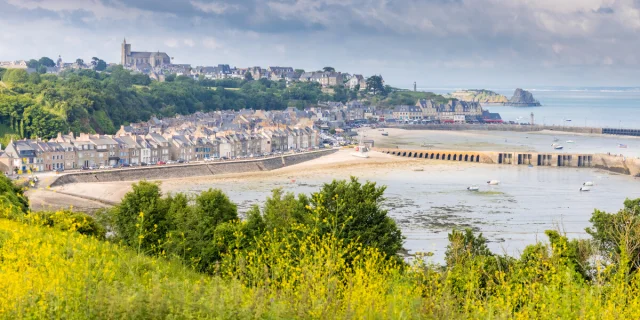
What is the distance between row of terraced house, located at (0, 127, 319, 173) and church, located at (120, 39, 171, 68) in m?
99.5

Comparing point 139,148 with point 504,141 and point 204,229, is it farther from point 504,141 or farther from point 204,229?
point 504,141

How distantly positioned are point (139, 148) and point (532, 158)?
27.4m

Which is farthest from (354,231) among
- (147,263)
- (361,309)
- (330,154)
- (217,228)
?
(330,154)

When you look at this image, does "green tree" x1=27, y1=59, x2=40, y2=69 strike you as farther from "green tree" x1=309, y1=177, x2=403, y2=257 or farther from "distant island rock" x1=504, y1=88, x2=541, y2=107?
"green tree" x1=309, y1=177, x2=403, y2=257

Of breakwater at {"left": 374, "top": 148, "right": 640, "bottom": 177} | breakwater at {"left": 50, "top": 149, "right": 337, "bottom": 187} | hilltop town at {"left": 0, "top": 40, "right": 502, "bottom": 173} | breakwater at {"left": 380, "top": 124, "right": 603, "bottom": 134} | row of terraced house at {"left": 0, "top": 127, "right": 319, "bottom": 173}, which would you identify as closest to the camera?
breakwater at {"left": 50, "top": 149, "right": 337, "bottom": 187}

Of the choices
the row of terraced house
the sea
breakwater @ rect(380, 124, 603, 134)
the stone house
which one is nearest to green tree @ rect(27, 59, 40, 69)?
the stone house

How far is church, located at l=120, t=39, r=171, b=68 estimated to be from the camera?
156 metres

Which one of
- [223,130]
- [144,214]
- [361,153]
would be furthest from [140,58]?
[144,214]

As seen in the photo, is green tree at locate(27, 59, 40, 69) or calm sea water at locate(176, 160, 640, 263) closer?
calm sea water at locate(176, 160, 640, 263)

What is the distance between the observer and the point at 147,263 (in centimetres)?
905

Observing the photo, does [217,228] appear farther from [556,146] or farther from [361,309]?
[556,146]

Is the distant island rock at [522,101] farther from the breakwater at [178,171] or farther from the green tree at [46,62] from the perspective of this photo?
the breakwater at [178,171]

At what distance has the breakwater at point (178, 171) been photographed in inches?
1593

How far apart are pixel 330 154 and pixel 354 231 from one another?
Answer: 43.4m
